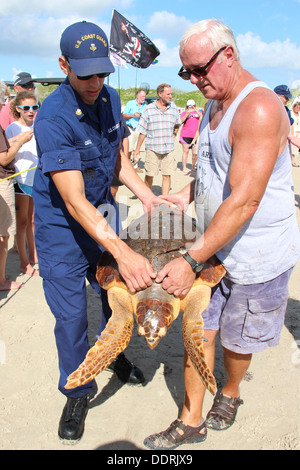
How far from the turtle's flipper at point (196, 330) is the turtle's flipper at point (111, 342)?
1.16ft

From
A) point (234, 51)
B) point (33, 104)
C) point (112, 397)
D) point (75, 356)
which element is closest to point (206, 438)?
point (112, 397)

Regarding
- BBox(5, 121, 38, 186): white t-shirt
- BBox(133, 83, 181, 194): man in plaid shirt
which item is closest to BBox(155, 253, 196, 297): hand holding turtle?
BBox(5, 121, 38, 186): white t-shirt

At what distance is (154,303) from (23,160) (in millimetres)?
3369

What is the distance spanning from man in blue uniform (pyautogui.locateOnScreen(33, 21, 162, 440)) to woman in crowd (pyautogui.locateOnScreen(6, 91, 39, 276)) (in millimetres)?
2233

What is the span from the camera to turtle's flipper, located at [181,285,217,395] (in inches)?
75.2

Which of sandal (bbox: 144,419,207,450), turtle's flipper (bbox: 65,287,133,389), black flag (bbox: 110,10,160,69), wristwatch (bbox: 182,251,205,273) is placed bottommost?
sandal (bbox: 144,419,207,450)

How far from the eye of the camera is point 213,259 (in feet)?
7.48

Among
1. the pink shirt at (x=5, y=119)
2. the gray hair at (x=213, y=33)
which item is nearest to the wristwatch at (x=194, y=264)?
the gray hair at (x=213, y=33)

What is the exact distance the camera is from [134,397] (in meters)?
2.90

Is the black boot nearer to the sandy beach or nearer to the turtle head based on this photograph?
the sandy beach

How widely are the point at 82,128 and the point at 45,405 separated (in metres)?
2.09

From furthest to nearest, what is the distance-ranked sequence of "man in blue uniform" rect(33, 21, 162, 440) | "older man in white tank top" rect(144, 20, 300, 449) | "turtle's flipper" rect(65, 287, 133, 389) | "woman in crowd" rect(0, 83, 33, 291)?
Answer: "woman in crowd" rect(0, 83, 33, 291), "man in blue uniform" rect(33, 21, 162, 440), "turtle's flipper" rect(65, 287, 133, 389), "older man in white tank top" rect(144, 20, 300, 449)

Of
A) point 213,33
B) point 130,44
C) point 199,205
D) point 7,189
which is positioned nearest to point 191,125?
point 130,44

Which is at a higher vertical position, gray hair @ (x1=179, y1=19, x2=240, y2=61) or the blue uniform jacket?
gray hair @ (x1=179, y1=19, x2=240, y2=61)
